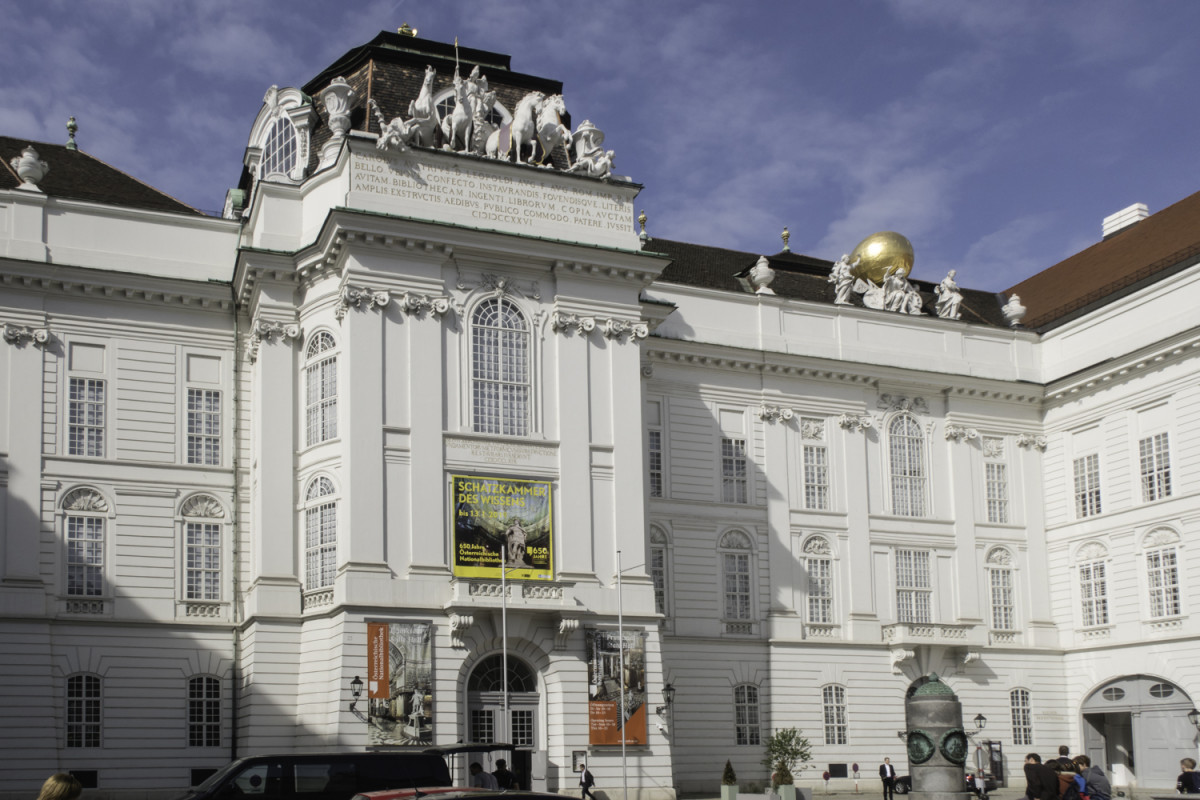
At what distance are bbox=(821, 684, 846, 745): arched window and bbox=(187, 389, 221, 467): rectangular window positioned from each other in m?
18.9

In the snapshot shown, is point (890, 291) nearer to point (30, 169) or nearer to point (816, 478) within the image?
point (816, 478)

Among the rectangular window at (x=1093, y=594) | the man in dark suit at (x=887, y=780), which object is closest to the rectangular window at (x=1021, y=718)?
the rectangular window at (x=1093, y=594)

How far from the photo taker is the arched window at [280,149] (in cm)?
4122

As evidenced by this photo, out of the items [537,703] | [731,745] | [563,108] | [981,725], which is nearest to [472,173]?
[563,108]

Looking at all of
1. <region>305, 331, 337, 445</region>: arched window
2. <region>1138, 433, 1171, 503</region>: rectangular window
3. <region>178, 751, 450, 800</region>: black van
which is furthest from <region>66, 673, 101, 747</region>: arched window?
<region>1138, 433, 1171, 503</region>: rectangular window

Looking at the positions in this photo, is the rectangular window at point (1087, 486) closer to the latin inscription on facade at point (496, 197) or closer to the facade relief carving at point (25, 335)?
the latin inscription on facade at point (496, 197)

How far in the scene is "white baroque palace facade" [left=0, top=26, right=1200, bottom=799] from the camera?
36125mm

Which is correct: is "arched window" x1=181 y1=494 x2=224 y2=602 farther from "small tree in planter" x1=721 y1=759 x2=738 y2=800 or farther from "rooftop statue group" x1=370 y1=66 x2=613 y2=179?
"small tree in planter" x1=721 y1=759 x2=738 y2=800

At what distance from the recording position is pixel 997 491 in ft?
160

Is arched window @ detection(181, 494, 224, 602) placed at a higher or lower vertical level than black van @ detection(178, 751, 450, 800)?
higher

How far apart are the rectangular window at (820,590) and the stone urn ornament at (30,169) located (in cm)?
2426

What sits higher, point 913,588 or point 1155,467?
point 1155,467

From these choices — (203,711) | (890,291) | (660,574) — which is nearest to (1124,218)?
(890,291)

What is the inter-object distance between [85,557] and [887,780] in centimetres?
2118
